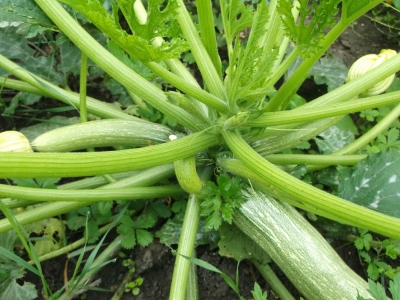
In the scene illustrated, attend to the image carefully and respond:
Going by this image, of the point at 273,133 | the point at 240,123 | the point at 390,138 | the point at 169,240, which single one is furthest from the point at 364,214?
the point at 390,138

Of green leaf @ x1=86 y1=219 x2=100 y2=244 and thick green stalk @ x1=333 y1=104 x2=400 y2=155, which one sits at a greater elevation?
thick green stalk @ x1=333 y1=104 x2=400 y2=155

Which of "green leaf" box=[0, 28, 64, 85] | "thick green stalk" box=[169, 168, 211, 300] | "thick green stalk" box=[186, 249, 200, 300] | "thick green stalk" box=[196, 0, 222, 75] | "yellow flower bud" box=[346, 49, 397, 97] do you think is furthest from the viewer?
"green leaf" box=[0, 28, 64, 85]

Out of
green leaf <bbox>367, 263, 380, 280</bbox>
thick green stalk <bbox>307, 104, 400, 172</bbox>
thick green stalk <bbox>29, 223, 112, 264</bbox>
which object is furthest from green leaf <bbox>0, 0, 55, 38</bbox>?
green leaf <bbox>367, 263, 380, 280</bbox>

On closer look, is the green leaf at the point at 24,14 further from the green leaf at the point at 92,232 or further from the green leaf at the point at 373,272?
the green leaf at the point at 373,272

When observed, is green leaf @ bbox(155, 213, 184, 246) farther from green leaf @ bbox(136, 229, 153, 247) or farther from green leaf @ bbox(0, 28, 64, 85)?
green leaf @ bbox(0, 28, 64, 85)

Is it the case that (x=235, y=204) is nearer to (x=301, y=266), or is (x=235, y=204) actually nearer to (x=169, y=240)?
(x=301, y=266)

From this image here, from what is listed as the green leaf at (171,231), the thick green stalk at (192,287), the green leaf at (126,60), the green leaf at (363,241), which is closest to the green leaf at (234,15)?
the green leaf at (126,60)

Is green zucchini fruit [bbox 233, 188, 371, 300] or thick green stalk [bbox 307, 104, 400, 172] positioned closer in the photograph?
green zucchini fruit [bbox 233, 188, 371, 300]
